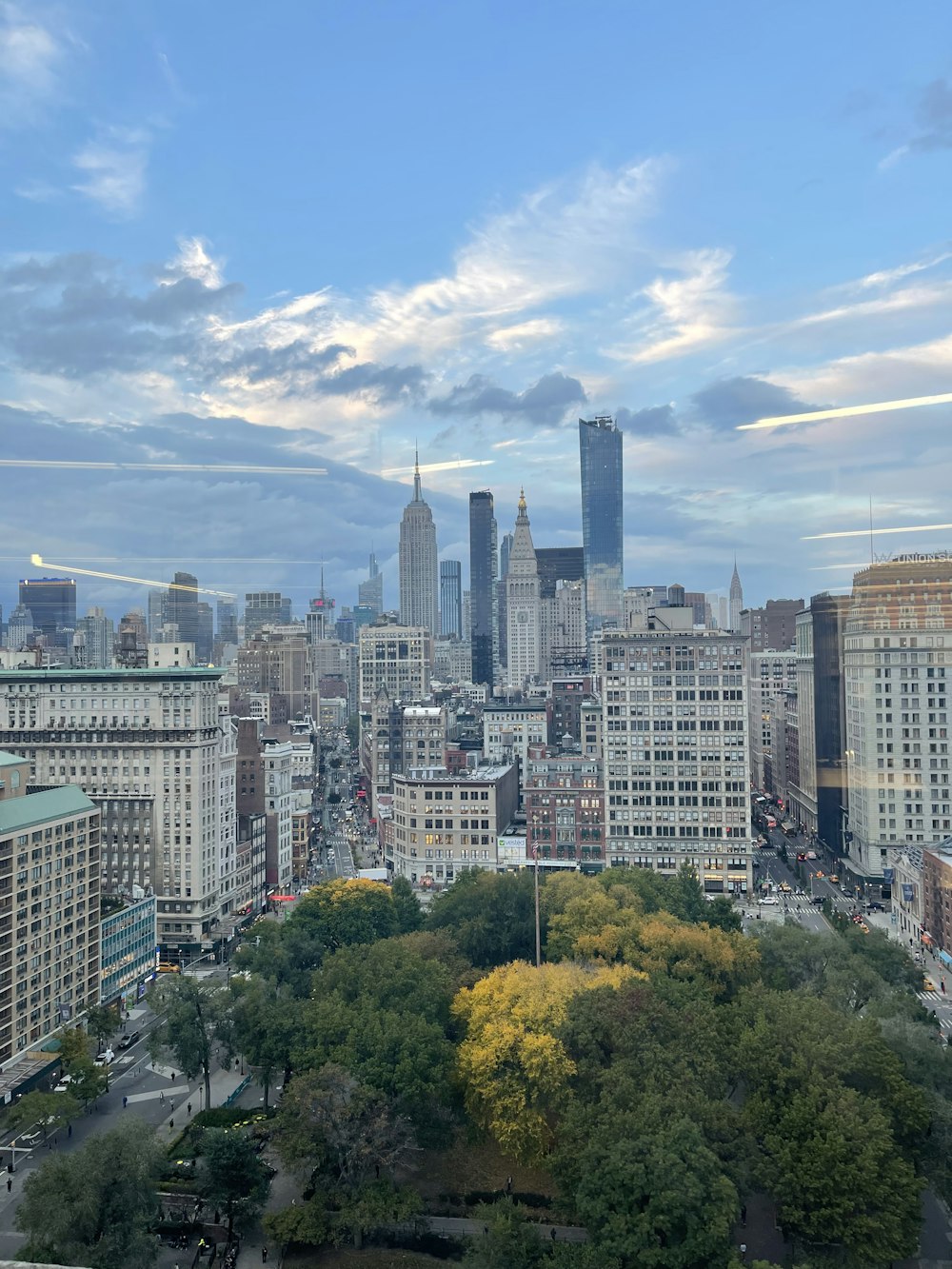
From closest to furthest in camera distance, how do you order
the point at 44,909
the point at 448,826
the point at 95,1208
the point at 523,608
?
the point at 95,1208 → the point at 44,909 → the point at 448,826 → the point at 523,608

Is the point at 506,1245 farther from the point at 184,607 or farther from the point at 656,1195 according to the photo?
the point at 184,607

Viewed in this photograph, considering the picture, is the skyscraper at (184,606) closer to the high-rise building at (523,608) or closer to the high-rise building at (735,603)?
the high-rise building at (735,603)

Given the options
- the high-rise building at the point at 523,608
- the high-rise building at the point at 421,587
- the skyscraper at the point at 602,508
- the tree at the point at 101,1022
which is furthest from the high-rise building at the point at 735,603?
the skyscraper at the point at 602,508

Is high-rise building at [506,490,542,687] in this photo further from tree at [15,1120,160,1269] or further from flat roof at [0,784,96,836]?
tree at [15,1120,160,1269]

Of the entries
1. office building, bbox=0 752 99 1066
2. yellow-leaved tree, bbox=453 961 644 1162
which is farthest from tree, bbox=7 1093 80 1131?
yellow-leaved tree, bbox=453 961 644 1162

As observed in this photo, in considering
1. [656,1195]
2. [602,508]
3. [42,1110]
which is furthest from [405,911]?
[602,508]

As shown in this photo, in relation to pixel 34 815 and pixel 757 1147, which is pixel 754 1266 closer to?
pixel 757 1147

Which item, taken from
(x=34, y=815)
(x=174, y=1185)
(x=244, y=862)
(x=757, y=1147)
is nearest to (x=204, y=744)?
(x=244, y=862)

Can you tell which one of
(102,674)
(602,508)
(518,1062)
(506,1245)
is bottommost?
(506,1245)
